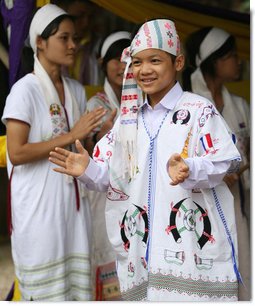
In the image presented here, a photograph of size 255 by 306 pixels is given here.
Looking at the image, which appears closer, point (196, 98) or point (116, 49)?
point (196, 98)

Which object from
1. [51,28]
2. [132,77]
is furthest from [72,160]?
[51,28]

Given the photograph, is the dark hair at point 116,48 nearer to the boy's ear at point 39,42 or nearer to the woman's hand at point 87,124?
the boy's ear at point 39,42

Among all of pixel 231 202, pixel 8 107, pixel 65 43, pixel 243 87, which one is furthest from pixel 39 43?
pixel 243 87

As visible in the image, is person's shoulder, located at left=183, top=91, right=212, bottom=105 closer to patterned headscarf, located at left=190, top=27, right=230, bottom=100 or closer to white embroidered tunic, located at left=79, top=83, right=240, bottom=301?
white embroidered tunic, located at left=79, top=83, right=240, bottom=301

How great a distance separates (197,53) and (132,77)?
61.4 inches

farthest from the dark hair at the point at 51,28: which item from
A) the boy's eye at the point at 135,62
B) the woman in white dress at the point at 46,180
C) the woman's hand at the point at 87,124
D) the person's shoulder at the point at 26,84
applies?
the boy's eye at the point at 135,62

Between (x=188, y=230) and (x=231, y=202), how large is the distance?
25cm

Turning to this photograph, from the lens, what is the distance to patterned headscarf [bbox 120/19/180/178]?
10.6 ft

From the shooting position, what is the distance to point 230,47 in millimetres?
4785

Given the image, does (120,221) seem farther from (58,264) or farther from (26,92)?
(26,92)

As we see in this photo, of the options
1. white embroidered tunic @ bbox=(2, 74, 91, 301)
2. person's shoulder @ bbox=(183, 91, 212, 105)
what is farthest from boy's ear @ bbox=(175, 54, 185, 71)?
white embroidered tunic @ bbox=(2, 74, 91, 301)

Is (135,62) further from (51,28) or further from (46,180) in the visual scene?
(46,180)

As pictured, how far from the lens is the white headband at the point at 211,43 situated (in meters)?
4.75

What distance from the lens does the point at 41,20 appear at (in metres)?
4.04
